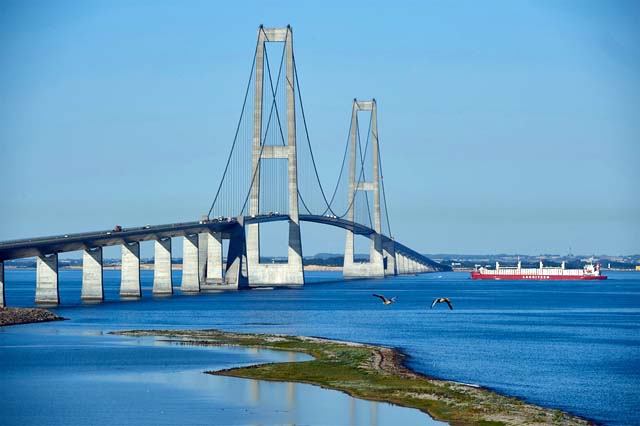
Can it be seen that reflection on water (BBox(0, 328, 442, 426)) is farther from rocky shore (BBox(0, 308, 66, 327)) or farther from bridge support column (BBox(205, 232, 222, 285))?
bridge support column (BBox(205, 232, 222, 285))

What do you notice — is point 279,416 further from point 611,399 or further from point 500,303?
point 500,303

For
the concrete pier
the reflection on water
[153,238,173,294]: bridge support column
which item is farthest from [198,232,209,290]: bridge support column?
the reflection on water

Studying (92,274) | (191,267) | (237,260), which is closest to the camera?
(92,274)

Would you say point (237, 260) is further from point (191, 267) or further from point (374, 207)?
point (374, 207)

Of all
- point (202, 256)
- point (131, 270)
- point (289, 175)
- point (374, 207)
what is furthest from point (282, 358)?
point (374, 207)

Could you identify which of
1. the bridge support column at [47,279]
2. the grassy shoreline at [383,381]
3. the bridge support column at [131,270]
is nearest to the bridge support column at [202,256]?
the bridge support column at [131,270]

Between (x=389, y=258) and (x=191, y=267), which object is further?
(x=389, y=258)

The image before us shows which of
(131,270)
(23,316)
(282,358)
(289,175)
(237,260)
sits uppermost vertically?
(289,175)

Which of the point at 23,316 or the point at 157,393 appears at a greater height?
the point at 23,316
